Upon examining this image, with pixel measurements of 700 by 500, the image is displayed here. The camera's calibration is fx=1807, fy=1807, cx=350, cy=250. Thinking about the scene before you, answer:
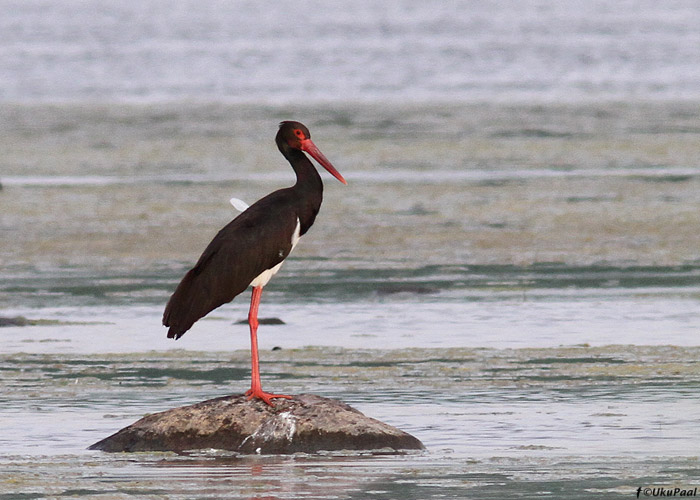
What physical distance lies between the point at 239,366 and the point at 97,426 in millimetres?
2202

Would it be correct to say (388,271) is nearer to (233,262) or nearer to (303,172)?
(303,172)

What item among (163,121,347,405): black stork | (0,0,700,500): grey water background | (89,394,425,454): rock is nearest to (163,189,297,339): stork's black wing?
(163,121,347,405): black stork

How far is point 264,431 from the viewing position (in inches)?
383

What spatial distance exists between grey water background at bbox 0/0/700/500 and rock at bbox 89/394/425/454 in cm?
14

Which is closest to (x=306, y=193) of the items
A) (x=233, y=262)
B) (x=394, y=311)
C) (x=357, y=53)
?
(x=233, y=262)

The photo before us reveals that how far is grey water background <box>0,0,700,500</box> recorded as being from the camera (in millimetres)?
9445

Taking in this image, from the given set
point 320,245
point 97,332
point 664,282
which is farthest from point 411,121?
point 97,332

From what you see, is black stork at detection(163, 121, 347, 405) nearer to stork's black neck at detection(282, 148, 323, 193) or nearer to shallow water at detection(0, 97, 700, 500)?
stork's black neck at detection(282, 148, 323, 193)

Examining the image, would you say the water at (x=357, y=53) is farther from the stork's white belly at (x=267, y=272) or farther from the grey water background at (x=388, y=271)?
the stork's white belly at (x=267, y=272)

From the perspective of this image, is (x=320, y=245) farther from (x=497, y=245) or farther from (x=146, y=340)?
(x=146, y=340)

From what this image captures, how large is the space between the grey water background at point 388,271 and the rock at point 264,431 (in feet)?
0.45

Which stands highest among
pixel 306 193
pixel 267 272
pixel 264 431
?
pixel 306 193

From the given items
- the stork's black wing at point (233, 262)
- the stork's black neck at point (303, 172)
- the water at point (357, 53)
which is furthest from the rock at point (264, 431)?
the water at point (357, 53)

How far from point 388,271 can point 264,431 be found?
7.65m
